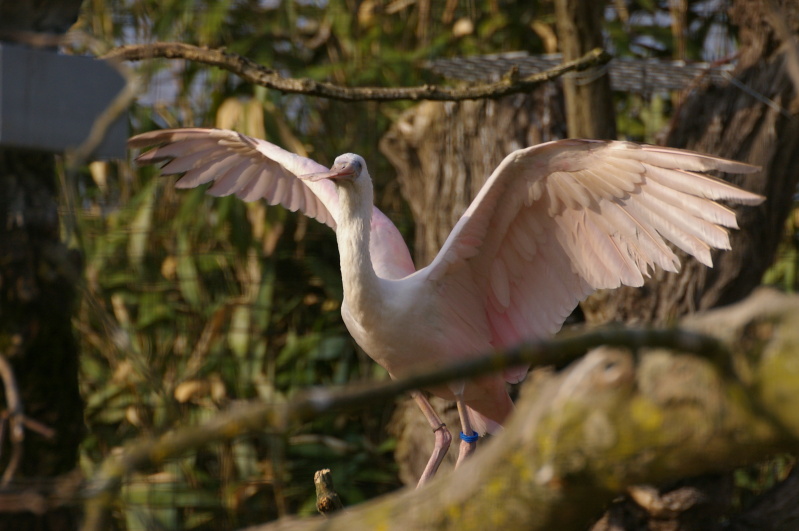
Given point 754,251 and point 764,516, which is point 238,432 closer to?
point 764,516

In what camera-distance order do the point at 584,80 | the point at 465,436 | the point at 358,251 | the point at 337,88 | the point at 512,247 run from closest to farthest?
the point at 337,88
the point at 358,251
the point at 512,247
the point at 465,436
the point at 584,80

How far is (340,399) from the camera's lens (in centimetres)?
102

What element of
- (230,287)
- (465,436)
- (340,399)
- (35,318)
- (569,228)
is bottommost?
(230,287)

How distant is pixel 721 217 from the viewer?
2639mm

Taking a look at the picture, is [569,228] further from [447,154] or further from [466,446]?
[447,154]

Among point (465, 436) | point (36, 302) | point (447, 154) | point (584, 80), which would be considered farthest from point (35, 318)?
point (447, 154)

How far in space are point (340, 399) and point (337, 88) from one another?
2.01m

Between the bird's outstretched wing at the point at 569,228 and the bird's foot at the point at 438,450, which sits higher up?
the bird's outstretched wing at the point at 569,228

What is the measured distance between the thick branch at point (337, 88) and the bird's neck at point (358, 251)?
0.32m

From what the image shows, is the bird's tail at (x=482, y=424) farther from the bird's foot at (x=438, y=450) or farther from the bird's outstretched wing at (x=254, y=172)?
the bird's outstretched wing at (x=254, y=172)

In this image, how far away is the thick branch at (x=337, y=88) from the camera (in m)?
2.83

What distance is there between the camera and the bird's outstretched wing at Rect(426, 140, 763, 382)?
273cm

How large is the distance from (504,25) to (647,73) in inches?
64.9

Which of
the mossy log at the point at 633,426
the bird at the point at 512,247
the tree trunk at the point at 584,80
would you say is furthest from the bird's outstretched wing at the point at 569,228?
the mossy log at the point at 633,426
